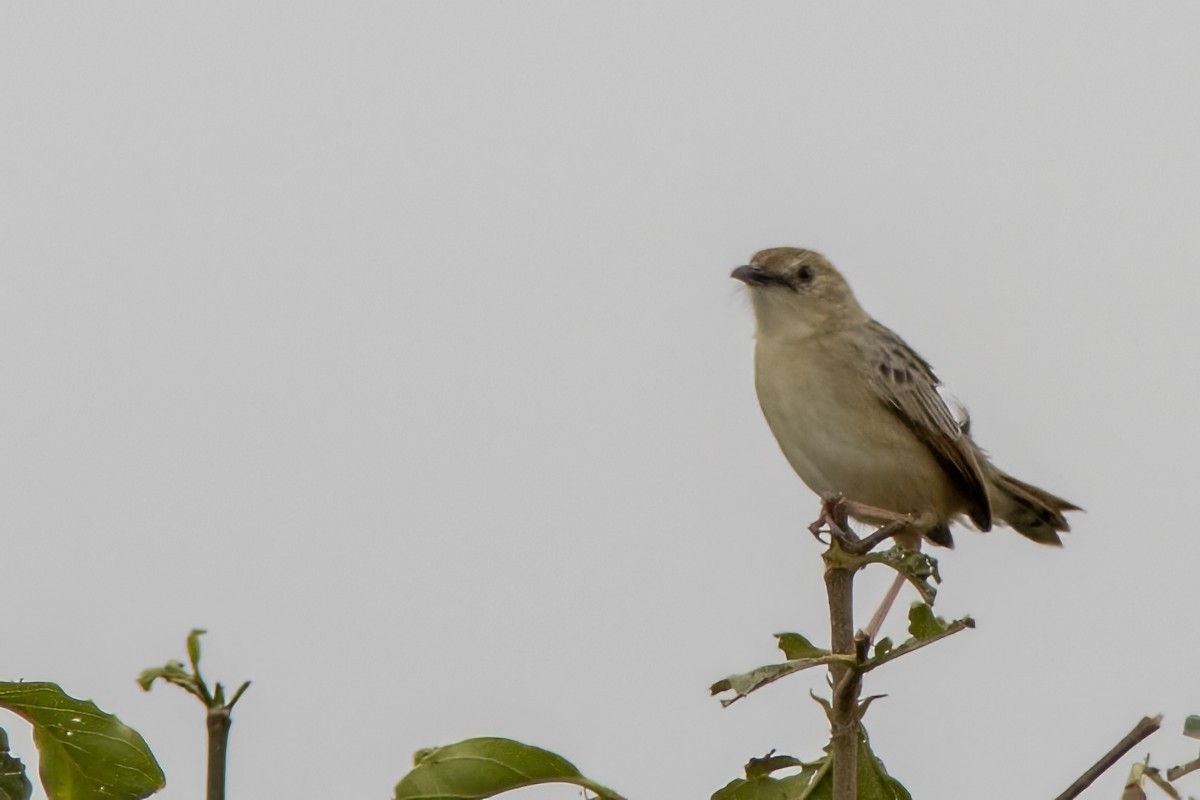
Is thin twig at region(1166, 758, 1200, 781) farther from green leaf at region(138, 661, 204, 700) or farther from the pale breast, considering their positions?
the pale breast

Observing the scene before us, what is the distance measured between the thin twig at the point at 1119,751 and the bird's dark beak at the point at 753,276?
5.06 m

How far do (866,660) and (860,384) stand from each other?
15.0 ft

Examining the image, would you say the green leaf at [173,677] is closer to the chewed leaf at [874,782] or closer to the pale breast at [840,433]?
the chewed leaf at [874,782]

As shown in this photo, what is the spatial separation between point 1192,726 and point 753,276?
4713 millimetres

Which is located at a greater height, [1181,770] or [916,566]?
[916,566]

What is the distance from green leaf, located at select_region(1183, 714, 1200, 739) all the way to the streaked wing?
4305 millimetres

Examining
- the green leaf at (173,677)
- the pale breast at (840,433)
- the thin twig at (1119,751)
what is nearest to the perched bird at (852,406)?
the pale breast at (840,433)

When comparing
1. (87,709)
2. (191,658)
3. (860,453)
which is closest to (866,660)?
(191,658)

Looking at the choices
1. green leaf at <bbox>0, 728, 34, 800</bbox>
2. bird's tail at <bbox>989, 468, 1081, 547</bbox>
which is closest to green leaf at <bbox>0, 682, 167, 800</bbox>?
green leaf at <bbox>0, 728, 34, 800</bbox>

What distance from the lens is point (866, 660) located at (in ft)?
7.72

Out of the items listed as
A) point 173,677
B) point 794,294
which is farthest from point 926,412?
point 173,677

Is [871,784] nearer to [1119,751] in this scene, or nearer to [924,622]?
[924,622]

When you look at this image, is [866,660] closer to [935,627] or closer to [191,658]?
[935,627]

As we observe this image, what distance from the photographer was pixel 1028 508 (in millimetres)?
7535
